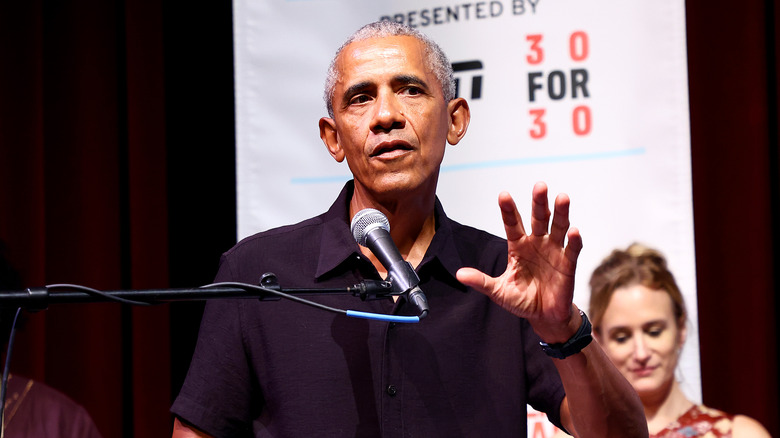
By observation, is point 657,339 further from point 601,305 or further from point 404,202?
point 404,202

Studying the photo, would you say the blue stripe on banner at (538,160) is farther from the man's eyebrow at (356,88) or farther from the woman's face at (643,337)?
the man's eyebrow at (356,88)

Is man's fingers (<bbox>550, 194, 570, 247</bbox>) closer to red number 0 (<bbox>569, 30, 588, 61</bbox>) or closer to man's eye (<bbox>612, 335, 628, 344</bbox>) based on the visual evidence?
red number 0 (<bbox>569, 30, 588, 61</bbox>)

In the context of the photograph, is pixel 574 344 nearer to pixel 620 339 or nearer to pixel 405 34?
pixel 405 34

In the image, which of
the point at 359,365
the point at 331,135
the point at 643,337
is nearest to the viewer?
the point at 359,365

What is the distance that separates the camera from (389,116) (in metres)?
1.84

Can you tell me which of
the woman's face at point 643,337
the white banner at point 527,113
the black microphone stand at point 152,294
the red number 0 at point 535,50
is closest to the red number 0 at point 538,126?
the white banner at point 527,113

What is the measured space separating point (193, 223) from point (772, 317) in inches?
80.1

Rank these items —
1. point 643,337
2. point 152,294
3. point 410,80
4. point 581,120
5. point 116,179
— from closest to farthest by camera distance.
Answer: point 152,294 → point 410,80 → point 581,120 → point 643,337 → point 116,179

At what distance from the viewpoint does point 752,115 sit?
9.21 ft

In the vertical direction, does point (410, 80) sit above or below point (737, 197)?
above

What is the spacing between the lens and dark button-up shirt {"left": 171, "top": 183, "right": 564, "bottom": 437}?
1.71 meters

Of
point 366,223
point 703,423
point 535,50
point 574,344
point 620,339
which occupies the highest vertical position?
point 535,50

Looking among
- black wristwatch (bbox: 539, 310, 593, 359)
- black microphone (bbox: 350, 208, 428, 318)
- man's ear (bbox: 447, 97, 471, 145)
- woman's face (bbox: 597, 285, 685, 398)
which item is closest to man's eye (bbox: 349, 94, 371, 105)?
man's ear (bbox: 447, 97, 471, 145)

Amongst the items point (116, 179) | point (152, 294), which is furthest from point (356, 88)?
point (116, 179)
